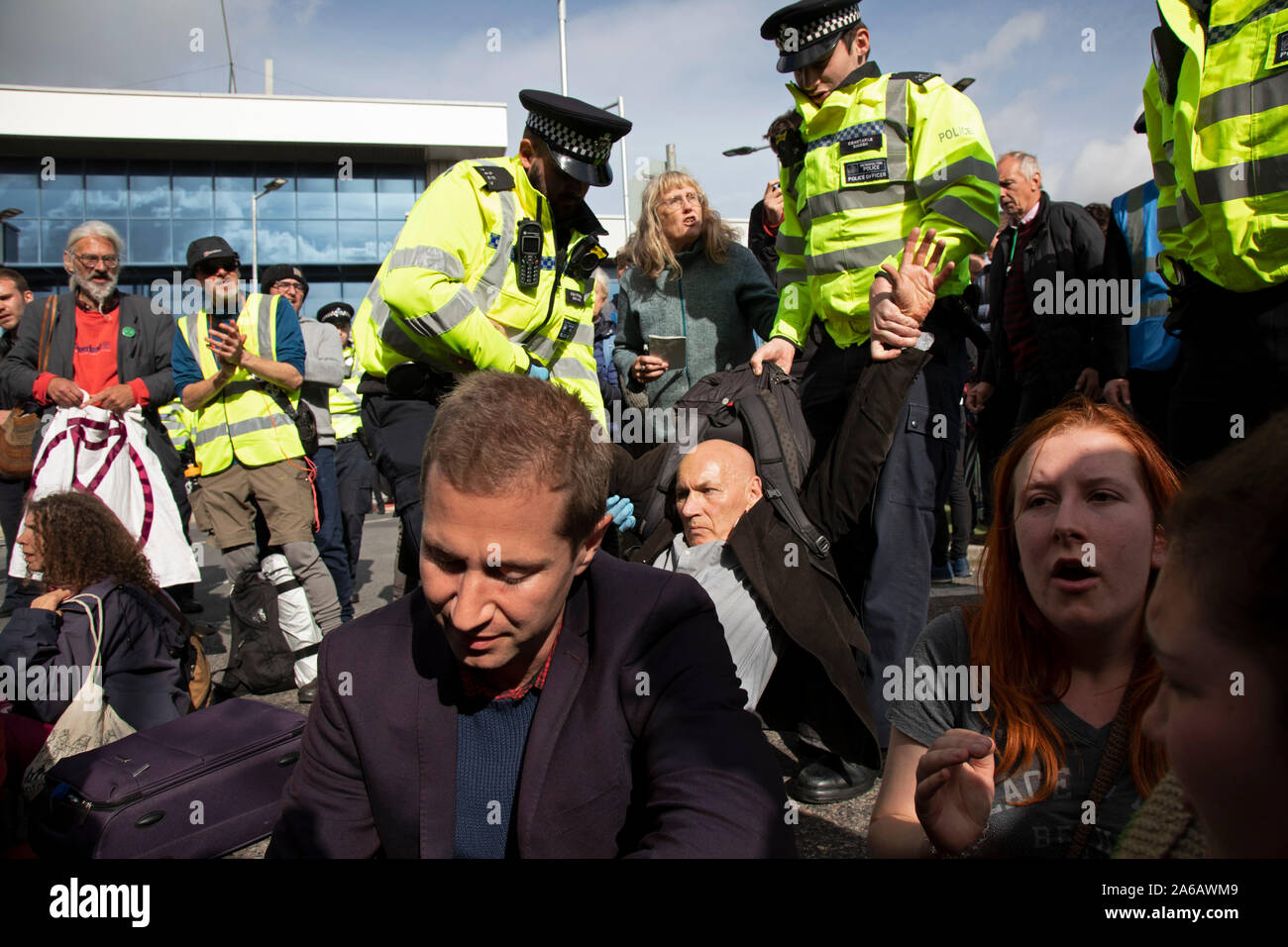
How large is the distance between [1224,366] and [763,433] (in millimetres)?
1335

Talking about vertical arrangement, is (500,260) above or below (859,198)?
below

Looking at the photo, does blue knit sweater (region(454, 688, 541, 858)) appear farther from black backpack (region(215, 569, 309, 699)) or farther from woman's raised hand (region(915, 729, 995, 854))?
black backpack (region(215, 569, 309, 699))

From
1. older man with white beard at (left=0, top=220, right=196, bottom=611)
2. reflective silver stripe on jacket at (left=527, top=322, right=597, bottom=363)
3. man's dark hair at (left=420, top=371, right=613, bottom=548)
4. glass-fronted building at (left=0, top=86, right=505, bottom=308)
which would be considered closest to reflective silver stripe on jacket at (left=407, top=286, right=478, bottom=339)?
reflective silver stripe on jacket at (left=527, top=322, right=597, bottom=363)

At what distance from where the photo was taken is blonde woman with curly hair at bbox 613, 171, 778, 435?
4.33 metres

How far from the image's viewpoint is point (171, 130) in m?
30.1

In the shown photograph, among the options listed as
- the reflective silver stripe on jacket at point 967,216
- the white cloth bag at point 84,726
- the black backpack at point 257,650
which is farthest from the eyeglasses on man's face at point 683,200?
the white cloth bag at point 84,726

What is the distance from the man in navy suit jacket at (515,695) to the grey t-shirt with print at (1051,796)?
323 mm

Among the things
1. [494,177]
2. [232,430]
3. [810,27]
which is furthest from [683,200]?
[232,430]

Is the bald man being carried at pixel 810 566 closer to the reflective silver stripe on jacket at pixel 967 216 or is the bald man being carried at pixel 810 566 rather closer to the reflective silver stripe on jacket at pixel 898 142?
the reflective silver stripe on jacket at pixel 967 216

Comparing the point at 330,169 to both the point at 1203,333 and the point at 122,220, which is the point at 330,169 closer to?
the point at 122,220

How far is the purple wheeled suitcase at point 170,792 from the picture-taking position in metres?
2.65

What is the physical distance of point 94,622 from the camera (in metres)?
3.26

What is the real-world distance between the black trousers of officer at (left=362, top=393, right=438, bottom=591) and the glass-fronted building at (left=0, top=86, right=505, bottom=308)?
2975cm

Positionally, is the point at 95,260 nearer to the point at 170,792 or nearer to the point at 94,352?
the point at 94,352
